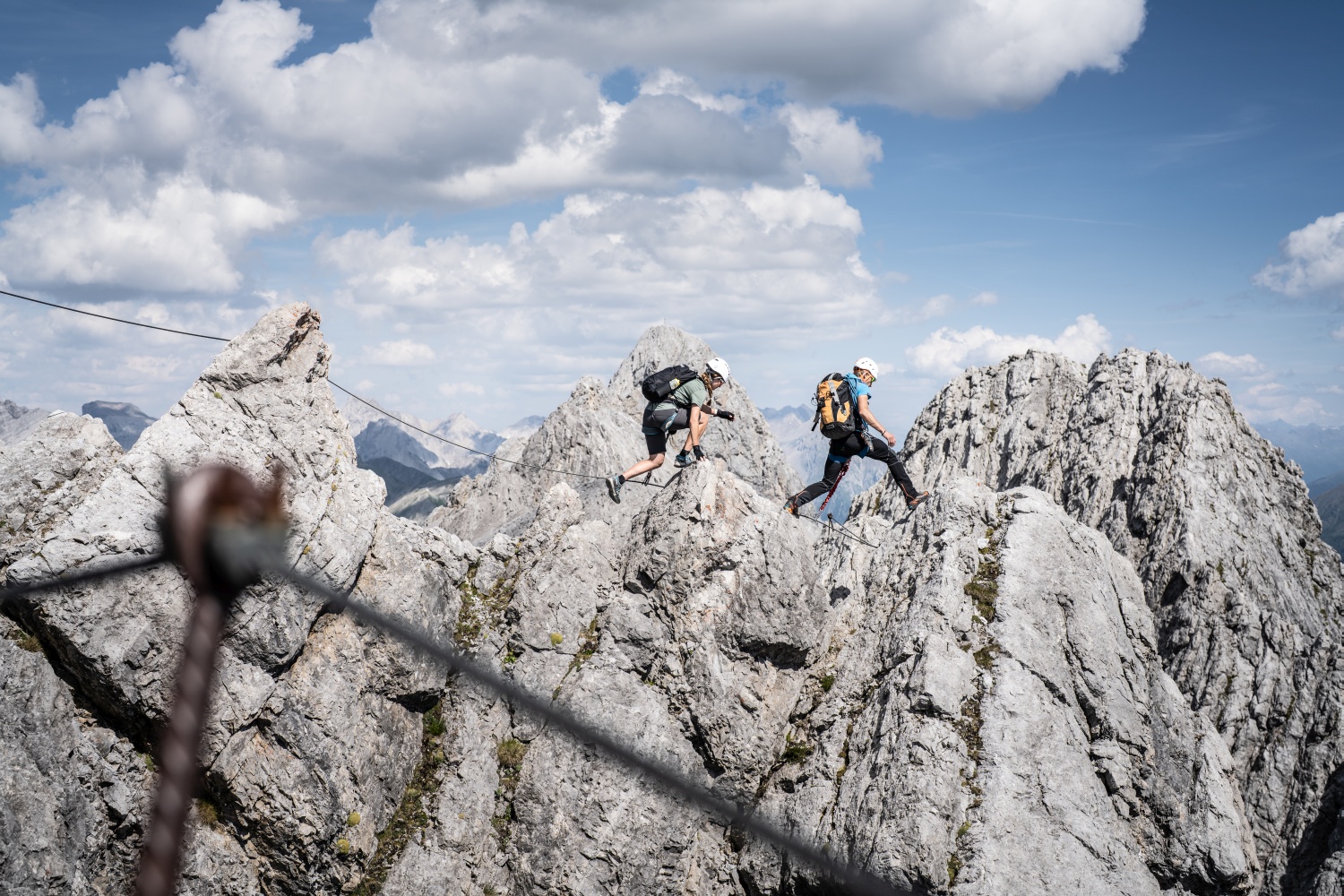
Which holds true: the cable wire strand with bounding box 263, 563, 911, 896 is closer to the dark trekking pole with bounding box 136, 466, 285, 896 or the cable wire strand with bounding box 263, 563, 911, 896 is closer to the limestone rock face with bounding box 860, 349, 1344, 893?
the dark trekking pole with bounding box 136, 466, 285, 896

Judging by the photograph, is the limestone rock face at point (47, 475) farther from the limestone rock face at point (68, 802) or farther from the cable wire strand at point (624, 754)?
the cable wire strand at point (624, 754)

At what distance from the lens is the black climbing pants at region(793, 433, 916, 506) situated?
2155 cm

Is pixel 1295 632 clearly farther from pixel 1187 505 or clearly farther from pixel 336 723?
pixel 336 723

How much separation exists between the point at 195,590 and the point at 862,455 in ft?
67.2

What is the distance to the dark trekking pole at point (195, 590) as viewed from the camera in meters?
3.39

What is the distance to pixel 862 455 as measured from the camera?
74.1ft

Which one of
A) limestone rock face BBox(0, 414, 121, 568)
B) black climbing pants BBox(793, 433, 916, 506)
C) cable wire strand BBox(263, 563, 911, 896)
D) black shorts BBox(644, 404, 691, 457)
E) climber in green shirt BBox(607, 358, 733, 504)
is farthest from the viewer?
black climbing pants BBox(793, 433, 916, 506)

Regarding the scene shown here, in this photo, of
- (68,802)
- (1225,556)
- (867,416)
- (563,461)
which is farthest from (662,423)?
(563,461)

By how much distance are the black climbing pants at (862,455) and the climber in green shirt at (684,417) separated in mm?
3106

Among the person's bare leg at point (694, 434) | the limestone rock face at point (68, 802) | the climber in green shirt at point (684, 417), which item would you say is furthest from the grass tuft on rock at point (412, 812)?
the person's bare leg at point (694, 434)

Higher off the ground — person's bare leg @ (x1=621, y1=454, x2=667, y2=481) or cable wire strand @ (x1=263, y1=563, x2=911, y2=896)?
person's bare leg @ (x1=621, y1=454, x2=667, y2=481)

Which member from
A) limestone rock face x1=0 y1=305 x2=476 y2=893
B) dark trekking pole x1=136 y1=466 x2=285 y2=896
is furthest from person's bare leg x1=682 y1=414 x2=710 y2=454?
dark trekking pole x1=136 y1=466 x2=285 y2=896

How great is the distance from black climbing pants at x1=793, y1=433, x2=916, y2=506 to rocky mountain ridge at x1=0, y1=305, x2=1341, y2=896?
1.29 meters

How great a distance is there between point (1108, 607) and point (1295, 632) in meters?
6.46
